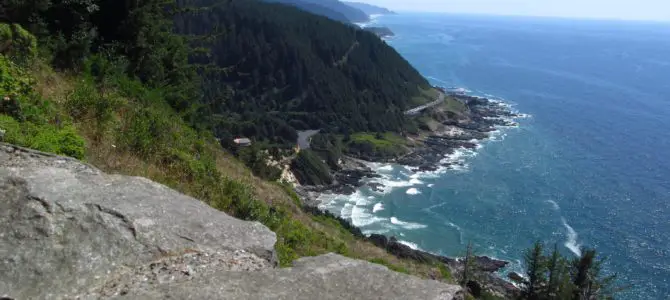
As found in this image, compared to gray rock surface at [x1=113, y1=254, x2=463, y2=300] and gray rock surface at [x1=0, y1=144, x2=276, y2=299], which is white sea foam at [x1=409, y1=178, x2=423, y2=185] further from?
gray rock surface at [x1=113, y1=254, x2=463, y2=300]

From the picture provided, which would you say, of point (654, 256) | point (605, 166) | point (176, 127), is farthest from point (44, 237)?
point (605, 166)

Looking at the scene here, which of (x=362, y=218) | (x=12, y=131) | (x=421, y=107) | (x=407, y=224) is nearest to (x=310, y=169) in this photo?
(x=362, y=218)

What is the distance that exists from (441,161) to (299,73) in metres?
57.2

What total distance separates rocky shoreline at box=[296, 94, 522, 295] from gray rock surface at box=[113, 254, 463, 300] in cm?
3242

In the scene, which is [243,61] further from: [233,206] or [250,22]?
[233,206]

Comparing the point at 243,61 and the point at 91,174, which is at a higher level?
the point at 91,174

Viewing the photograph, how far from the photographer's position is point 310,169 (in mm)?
76188

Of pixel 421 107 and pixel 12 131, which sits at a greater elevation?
pixel 12 131

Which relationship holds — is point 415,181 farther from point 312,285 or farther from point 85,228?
point 85,228

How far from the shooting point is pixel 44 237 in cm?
581

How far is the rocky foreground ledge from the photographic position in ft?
17.9

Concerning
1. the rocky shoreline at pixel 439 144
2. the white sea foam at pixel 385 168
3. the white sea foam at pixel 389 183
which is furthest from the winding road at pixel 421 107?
the white sea foam at pixel 389 183

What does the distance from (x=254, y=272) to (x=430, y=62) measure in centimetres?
19638

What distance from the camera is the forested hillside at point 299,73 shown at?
112688mm
